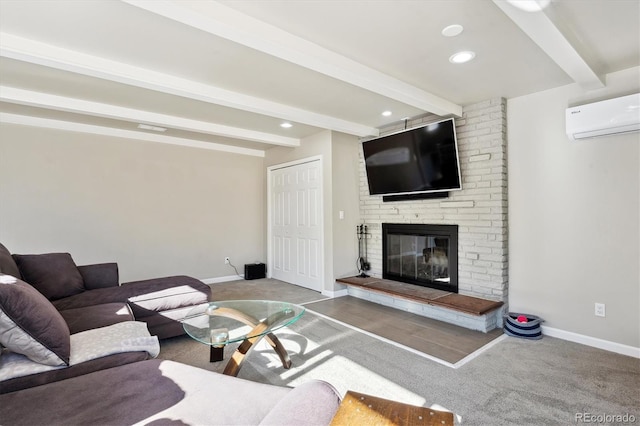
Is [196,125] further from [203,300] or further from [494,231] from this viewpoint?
[494,231]

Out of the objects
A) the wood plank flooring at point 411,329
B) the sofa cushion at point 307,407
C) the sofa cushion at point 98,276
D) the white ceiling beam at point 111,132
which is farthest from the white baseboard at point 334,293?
the sofa cushion at point 307,407

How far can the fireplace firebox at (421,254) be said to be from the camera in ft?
12.5

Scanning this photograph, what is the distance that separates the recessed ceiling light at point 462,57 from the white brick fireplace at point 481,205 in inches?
43.3

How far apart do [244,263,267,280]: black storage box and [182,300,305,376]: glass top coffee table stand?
283 cm

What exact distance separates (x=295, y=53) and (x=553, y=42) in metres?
1.66

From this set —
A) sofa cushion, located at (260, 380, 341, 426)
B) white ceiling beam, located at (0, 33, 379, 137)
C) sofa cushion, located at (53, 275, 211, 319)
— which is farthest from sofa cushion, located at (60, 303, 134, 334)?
white ceiling beam, located at (0, 33, 379, 137)

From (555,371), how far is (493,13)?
2510 mm

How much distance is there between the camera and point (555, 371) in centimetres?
236

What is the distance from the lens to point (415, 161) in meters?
3.92

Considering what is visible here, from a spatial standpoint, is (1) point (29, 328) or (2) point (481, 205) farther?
(2) point (481, 205)

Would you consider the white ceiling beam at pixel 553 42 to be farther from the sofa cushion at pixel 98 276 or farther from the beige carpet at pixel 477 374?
the sofa cushion at pixel 98 276

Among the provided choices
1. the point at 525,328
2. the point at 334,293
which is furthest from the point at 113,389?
the point at 334,293

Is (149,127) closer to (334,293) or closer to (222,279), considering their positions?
(222,279)

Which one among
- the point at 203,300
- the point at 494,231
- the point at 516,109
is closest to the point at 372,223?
the point at 494,231
